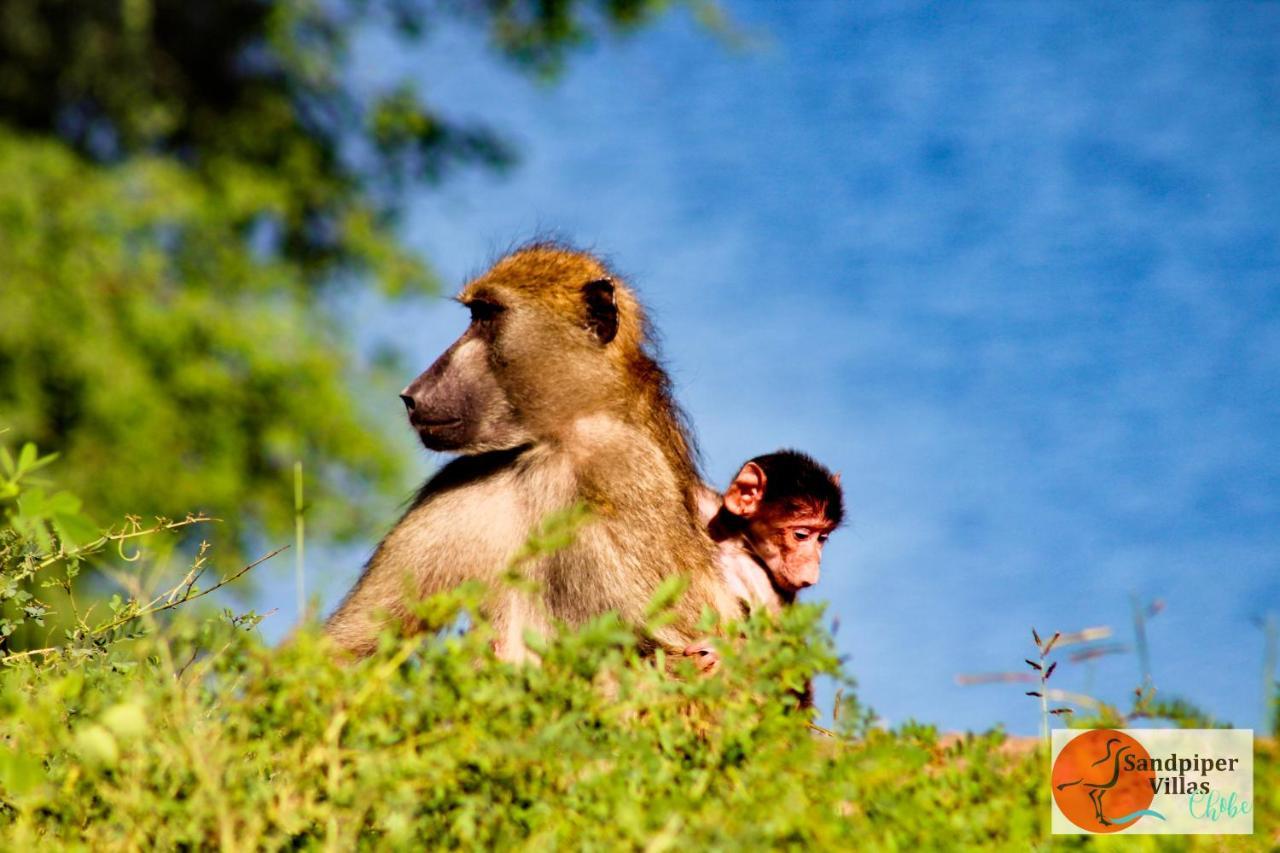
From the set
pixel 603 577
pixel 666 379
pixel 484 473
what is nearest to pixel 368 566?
pixel 484 473

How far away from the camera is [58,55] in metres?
11.1

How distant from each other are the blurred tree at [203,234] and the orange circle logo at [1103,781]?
25.9 ft

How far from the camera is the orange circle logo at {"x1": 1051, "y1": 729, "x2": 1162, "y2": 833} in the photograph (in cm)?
188

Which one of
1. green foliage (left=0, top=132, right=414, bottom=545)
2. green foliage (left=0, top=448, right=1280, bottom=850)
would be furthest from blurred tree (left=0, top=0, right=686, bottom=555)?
green foliage (left=0, top=448, right=1280, bottom=850)

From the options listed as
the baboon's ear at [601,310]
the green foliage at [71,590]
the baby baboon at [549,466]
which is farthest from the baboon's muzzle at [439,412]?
the green foliage at [71,590]

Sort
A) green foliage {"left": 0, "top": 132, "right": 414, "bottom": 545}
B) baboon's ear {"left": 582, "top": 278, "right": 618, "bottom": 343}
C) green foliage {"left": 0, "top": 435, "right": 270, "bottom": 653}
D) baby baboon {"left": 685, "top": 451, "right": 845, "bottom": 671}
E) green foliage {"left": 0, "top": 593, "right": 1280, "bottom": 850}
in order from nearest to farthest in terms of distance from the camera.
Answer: green foliage {"left": 0, "top": 593, "right": 1280, "bottom": 850} < green foliage {"left": 0, "top": 435, "right": 270, "bottom": 653} < baboon's ear {"left": 582, "top": 278, "right": 618, "bottom": 343} < baby baboon {"left": 685, "top": 451, "right": 845, "bottom": 671} < green foliage {"left": 0, "top": 132, "right": 414, "bottom": 545}

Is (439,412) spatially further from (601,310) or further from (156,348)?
(156,348)

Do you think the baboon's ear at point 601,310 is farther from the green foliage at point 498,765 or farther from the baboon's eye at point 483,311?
the green foliage at point 498,765

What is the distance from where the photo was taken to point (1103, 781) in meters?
1.96

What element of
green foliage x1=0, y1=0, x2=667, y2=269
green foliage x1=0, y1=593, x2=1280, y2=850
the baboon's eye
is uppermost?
green foliage x1=0, y1=0, x2=667, y2=269

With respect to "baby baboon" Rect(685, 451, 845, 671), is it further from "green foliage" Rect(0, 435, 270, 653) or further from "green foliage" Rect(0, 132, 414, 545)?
"green foliage" Rect(0, 132, 414, 545)

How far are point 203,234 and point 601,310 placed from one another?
8.02 metres

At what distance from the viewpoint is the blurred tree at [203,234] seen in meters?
9.95

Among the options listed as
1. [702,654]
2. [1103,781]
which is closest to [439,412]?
[702,654]
